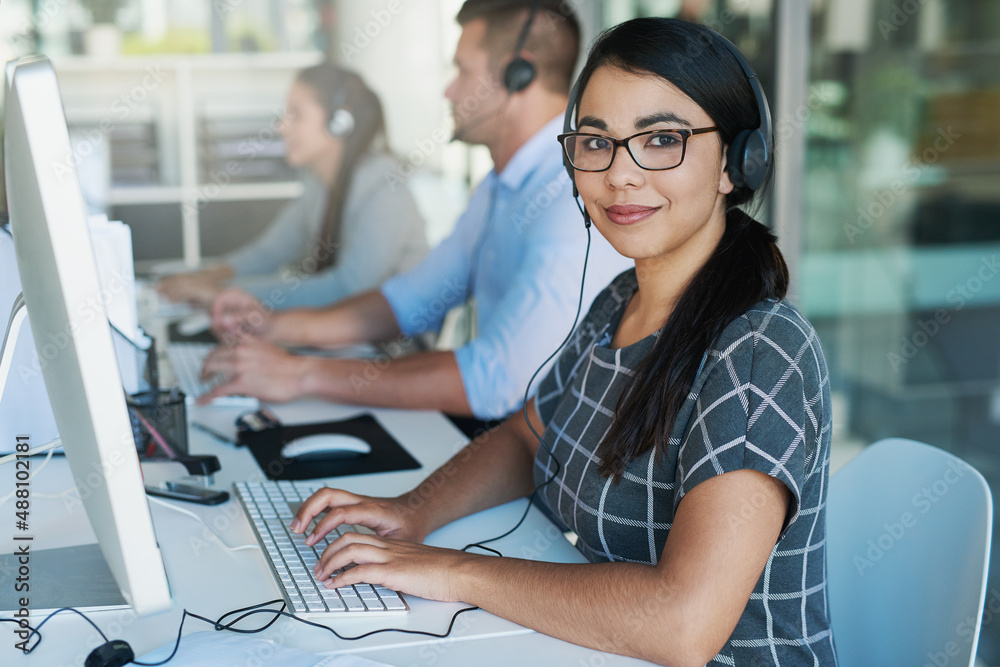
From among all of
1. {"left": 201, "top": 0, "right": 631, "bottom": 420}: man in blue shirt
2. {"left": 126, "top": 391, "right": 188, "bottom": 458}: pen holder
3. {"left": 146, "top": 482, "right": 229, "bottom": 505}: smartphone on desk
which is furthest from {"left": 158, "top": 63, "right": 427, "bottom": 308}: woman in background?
{"left": 146, "top": 482, "right": 229, "bottom": 505}: smartphone on desk

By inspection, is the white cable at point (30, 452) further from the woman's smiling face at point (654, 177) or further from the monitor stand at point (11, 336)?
the woman's smiling face at point (654, 177)

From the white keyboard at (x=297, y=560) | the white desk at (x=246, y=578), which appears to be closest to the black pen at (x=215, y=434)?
the white desk at (x=246, y=578)

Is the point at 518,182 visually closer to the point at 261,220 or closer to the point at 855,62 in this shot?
the point at 855,62

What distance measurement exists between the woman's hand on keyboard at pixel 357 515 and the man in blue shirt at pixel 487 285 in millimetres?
541

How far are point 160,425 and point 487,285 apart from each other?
88 cm

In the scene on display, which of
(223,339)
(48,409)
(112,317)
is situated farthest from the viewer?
(223,339)

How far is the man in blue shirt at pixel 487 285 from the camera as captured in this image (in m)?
1.65

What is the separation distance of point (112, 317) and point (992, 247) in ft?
6.12

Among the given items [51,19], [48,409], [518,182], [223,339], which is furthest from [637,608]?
[51,19]

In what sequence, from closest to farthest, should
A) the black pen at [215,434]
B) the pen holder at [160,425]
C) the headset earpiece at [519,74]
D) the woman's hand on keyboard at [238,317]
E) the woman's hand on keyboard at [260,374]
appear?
the pen holder at [160,425], the black pen at [215,434], the woman's hand on keyboard at [260,374], the headset earpiece at [519,74], the woman's hand on keyboard at [238,317]

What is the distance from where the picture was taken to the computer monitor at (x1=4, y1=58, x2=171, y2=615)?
58 centimetres

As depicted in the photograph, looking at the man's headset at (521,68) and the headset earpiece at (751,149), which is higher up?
the man's headset at (521,68)

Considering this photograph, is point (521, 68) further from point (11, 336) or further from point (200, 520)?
point (11, 336)

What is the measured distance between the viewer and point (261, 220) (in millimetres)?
3988
